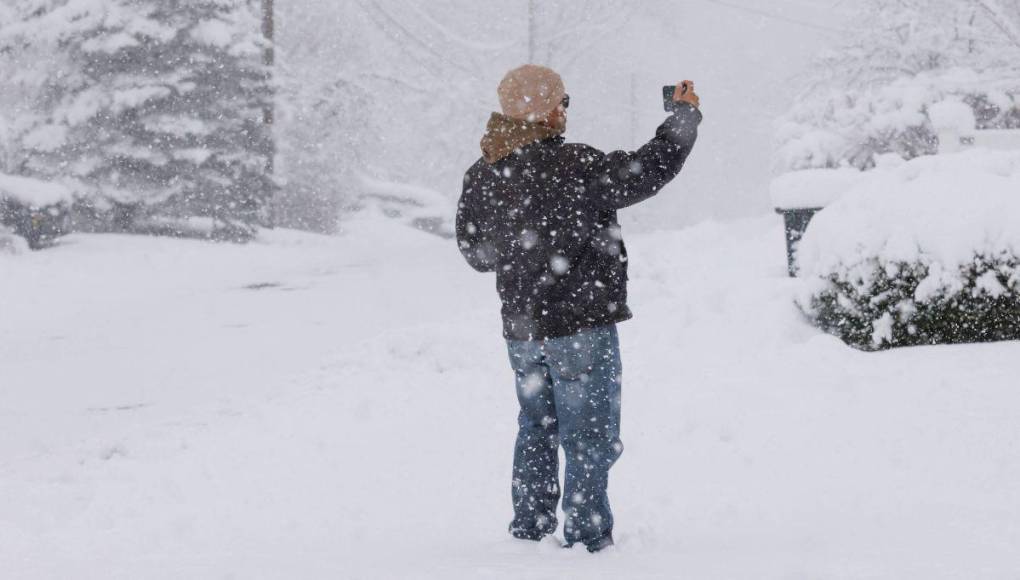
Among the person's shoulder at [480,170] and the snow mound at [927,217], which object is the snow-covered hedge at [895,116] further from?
the person's shoulder at [480,170]

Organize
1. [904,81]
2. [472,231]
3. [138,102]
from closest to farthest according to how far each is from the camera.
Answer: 1. [472,231]
2. [138,102]
3. [904,81]

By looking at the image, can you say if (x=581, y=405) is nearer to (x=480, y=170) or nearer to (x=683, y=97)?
(x=480, y=170)

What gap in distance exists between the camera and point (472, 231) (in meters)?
3.67

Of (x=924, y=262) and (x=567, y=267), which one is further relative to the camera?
(x=924, y=262)

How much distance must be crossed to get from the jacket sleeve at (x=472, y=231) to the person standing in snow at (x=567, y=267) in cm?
13

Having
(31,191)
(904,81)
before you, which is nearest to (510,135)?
(31,191)

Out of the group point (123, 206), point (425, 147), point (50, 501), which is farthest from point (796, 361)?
point (425, 147)

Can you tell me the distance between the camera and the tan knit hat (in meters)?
3.36

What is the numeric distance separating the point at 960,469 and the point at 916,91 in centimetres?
1727

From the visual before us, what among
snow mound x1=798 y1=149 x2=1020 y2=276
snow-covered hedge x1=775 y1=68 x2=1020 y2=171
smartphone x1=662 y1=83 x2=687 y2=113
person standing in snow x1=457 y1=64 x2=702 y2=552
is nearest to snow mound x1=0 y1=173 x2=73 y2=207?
snow mound x1=798 y1=149 x2=1020 y2=276

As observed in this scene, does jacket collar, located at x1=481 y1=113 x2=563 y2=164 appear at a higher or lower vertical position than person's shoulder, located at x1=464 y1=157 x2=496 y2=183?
higher

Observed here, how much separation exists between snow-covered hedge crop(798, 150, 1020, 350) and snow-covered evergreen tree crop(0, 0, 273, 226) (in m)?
16.5

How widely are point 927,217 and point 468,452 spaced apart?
3.60 metres

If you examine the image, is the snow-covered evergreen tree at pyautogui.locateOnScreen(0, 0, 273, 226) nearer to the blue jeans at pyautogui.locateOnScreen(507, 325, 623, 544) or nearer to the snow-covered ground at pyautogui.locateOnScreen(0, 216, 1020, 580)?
the snow-covered ground at pyautogui.locateOnScreen(0, 216, 1020, 580)
